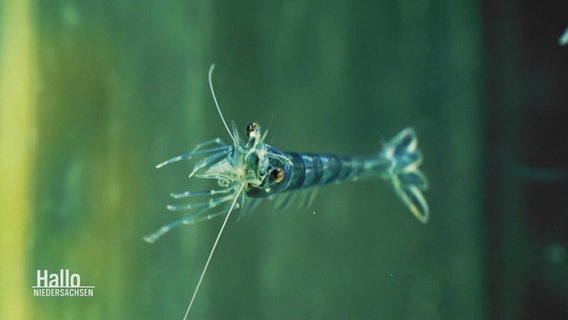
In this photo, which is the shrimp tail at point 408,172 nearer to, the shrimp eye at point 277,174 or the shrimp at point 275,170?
the shrimp at point 275,170

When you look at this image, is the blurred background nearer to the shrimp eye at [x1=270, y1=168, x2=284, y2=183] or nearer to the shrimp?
the shrimp

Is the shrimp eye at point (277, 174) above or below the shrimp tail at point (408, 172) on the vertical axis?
below

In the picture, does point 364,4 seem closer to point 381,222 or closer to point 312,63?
point 312,63

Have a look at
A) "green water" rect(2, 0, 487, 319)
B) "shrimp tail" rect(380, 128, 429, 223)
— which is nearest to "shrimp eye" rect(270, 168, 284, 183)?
"green water" rect(2, 0, 487, 319)

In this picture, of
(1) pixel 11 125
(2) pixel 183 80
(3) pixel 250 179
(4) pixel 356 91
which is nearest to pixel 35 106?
(1) pixel 11 125

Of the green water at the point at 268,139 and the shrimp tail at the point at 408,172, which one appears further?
the shrimp tail at the point at 408,172

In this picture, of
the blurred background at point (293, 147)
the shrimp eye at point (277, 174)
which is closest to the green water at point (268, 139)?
the blurred background at point (293, 147)

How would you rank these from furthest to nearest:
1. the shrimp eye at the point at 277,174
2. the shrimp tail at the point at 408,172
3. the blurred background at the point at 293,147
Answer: the shrimp tail at the point at 408,172
the blurred background at the point at 293,147
the shrimp eye at the point at 277,174
